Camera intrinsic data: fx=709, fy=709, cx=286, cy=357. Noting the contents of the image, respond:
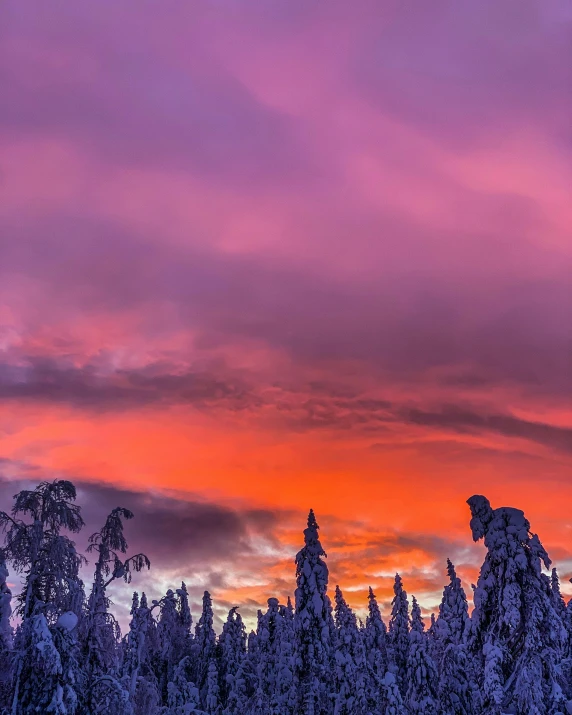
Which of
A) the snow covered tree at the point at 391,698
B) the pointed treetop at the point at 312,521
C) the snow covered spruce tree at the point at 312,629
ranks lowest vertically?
the snow covered tree at the point at 391,698

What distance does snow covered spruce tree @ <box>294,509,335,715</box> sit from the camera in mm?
46406

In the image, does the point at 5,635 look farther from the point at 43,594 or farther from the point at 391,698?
the point at 391,698

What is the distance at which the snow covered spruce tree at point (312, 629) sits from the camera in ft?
152

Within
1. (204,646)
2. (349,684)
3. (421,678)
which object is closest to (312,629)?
(349,684)

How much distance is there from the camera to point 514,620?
2652 centimetres

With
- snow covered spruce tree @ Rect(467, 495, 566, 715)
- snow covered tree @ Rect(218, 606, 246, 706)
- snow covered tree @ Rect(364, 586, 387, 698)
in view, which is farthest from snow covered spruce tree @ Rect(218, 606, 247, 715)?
snow covered spruce tree @ Rect(467, 495, 566, 715)

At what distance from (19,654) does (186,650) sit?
2767 inches

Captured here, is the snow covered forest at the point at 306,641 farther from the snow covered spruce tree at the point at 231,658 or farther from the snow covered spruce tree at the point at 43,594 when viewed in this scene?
the snow covered spruce tree at the point at 231,658

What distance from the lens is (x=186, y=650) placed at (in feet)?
272

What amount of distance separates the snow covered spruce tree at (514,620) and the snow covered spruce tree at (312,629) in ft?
65.7

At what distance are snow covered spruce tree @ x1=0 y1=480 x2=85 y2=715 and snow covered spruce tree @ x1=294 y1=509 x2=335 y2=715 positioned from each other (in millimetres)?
29073

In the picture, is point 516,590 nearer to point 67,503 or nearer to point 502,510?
point 502,510

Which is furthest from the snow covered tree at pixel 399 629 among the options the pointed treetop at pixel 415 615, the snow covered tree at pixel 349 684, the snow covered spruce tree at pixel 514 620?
the snow covered spruce tree at pixel 514 620

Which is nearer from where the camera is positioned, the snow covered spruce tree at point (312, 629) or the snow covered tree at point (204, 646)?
the snow covered spruce tree at point (312, 629)
